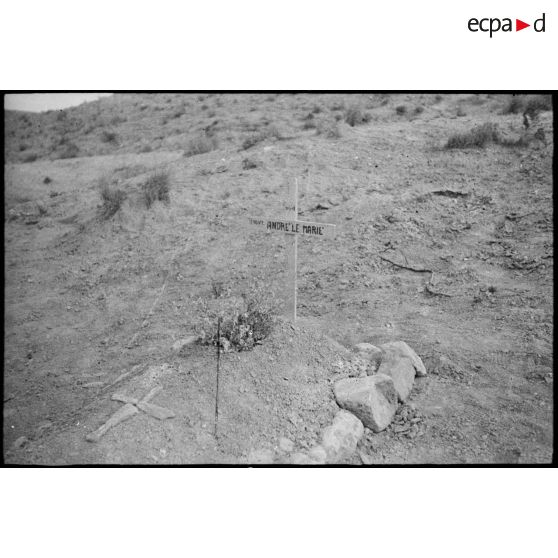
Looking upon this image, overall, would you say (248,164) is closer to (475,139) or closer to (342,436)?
(475,139)

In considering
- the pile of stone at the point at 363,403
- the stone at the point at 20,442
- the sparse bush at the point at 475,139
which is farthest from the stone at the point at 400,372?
the sparse bush at the point at 475,139

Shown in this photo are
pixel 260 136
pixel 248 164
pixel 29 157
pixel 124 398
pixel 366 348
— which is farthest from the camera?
pixel 29 157

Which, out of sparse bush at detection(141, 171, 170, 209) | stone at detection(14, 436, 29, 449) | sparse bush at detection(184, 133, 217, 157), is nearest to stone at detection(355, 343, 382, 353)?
stone at detection(14, 436, 29, 449)

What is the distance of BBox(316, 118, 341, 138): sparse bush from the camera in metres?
9.44

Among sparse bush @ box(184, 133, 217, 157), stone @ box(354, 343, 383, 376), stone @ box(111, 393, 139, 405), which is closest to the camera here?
stone @ box(111, 393, 139, 405)

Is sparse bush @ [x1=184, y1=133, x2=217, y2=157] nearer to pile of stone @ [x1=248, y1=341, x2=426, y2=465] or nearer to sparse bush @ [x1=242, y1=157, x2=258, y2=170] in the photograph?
sparse bush @ [x1=242, y1=157, x2=258, y2=170]

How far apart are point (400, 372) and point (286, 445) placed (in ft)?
4.32

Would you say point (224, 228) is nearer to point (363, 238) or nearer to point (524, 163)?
point (363, 238)

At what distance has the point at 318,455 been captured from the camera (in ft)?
11.4

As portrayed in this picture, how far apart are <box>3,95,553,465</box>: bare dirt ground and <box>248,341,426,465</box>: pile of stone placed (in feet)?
0.33

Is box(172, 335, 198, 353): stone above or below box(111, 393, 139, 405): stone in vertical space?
above

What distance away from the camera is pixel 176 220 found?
781 cm

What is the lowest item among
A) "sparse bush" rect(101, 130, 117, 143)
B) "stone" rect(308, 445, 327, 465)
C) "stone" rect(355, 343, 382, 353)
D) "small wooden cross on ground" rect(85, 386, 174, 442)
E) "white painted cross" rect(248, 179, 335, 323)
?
"stone" rect(308, 445, 327, 465)

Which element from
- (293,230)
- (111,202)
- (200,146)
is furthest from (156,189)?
(293,230)
